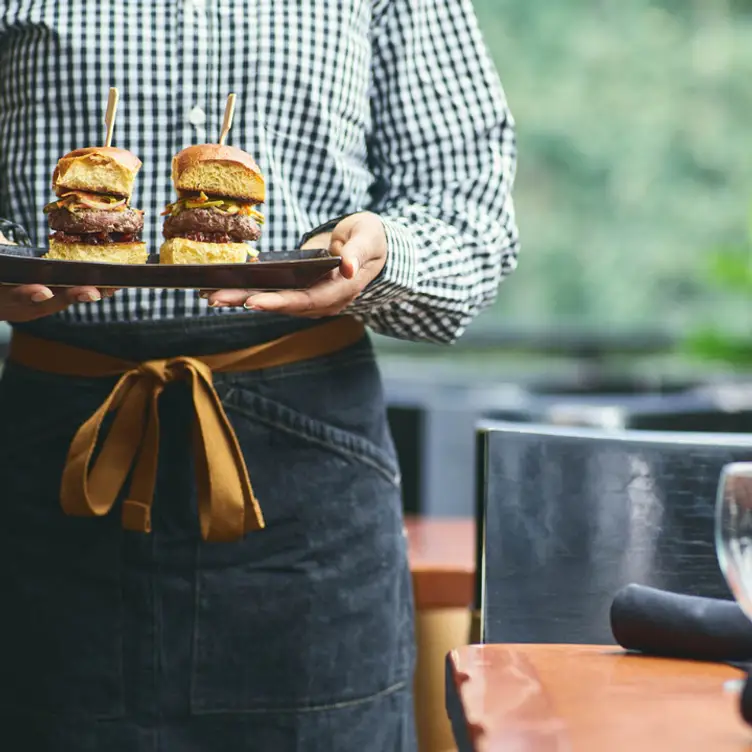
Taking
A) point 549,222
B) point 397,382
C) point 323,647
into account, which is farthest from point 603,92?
point 323,647

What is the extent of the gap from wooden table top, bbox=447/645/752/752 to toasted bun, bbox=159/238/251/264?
1.60 feet

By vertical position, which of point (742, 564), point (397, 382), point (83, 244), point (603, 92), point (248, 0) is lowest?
point (397, 382)

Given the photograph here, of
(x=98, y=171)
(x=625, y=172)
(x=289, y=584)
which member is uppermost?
(x=625, y=172)

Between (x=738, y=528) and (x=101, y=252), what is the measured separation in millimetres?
705

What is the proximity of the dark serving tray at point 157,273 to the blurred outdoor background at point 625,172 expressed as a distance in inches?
131

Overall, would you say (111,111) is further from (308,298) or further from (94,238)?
(308,298)

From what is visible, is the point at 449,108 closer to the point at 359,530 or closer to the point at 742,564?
the point at 359,530

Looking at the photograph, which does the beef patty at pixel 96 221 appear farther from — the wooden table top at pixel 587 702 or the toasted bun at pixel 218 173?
the wooden table top at pixel 587 702

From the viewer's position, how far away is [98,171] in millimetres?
1162

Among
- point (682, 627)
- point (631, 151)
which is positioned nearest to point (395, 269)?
point (682, 627)

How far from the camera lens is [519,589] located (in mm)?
1158

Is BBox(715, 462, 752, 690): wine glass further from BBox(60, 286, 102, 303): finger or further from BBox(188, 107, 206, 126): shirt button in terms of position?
BBox(188, 107, 206, 126): shirt button

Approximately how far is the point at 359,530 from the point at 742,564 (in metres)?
0.54

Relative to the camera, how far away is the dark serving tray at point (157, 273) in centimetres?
103
